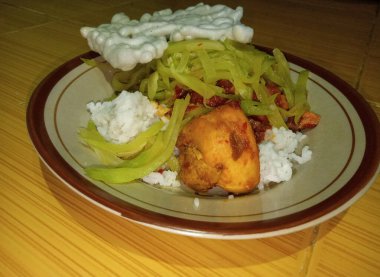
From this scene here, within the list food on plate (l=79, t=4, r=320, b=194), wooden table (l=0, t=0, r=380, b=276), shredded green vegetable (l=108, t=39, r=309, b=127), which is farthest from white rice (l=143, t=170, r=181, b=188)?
shredded green vegetable (l=108, t=39, r=309, b=127)

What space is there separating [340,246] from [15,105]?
104 cm

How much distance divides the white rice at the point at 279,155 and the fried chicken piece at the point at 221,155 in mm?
54

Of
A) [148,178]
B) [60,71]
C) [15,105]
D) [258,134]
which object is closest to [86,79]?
[60,71]

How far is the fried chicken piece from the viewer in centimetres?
87

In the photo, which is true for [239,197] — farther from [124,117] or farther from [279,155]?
[124,117]

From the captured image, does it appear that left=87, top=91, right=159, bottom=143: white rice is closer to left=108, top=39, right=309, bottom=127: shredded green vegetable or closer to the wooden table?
left=108, top=39, right=309, bottom=127: shredded green vegetable

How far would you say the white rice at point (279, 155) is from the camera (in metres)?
0.93

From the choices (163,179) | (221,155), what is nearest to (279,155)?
(221,155)

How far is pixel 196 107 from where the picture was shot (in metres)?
1.07

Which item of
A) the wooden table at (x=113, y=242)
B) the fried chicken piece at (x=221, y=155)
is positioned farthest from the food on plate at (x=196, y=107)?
the wooden table at (x=113, y=242)

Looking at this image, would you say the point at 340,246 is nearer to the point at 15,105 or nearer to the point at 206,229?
the point at 206,229

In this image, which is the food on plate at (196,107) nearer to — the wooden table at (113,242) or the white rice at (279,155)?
the white rice at (279,155)

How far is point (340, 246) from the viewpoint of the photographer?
→ 2.64 ft

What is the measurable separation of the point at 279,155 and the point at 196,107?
257 mm
